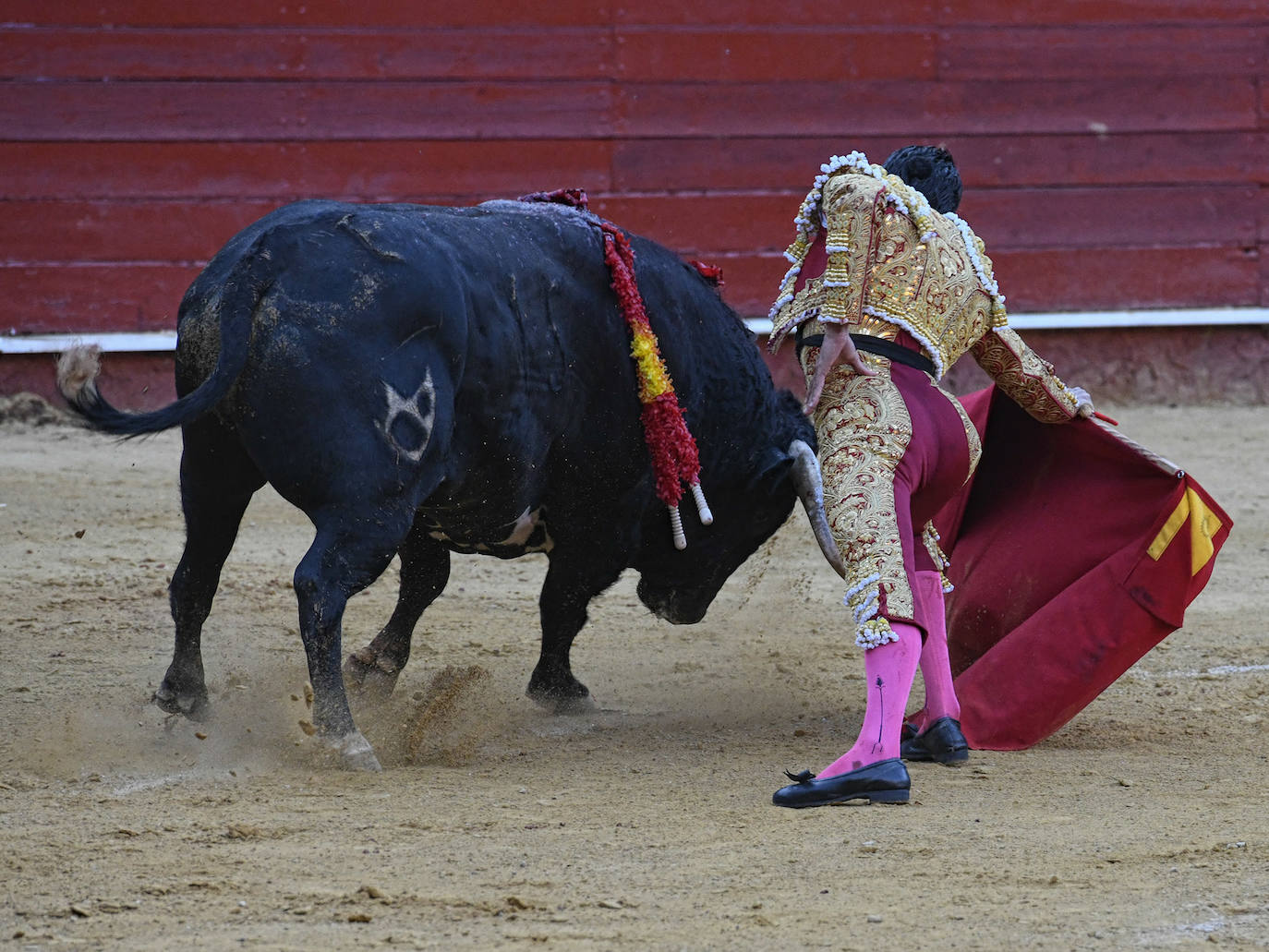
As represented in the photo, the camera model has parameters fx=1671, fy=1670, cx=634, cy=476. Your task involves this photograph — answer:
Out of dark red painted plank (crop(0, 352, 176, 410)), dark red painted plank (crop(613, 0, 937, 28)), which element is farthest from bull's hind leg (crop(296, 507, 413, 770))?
dark red painted plank (crop(613, 0, 937, 28))

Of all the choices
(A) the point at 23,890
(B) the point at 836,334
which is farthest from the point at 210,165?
(A) the point at 23,890

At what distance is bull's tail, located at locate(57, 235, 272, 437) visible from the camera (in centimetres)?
284

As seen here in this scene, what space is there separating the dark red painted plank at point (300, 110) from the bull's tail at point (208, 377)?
165 inches

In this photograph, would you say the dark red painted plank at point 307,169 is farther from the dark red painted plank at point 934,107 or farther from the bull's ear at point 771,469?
the bull's ear at point 771,469

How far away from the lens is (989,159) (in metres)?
7.57

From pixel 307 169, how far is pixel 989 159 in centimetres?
304

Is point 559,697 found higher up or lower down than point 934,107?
lower down

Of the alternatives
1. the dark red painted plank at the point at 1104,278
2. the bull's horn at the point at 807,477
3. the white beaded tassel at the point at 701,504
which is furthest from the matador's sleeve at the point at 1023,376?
the dark red painted plank at the point at 1104,278

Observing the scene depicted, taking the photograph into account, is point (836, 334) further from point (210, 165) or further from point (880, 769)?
point (210, 165)

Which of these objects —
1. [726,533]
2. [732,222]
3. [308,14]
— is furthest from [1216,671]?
[308,14]

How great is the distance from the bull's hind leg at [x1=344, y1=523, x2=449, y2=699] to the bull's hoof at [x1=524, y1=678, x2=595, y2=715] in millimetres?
309

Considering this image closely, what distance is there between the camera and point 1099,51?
7.60 meters

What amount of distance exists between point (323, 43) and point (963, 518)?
4.11 metres

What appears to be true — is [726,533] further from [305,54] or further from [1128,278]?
[1128,278]
